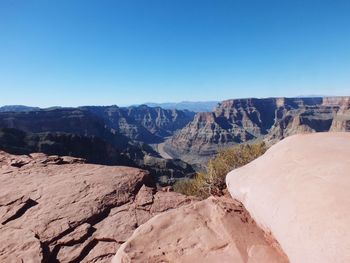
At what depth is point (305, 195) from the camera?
515 cm

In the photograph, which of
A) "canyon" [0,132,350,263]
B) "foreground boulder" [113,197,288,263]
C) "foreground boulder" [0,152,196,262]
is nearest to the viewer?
"canyon" [0,132,350,263]

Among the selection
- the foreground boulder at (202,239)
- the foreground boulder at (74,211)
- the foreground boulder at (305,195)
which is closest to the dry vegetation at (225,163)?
the foreground boulder at (74,211)

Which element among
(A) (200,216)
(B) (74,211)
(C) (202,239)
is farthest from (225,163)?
(C) (202,239)

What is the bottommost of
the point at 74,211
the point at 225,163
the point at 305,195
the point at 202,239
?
the point at 225,163

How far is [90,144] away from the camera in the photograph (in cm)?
12081

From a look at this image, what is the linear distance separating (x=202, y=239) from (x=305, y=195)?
6.66 ft

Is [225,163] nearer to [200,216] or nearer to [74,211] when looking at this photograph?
[74,211]

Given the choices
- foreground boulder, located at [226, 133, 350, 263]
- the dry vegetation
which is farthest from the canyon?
the dry vegetation

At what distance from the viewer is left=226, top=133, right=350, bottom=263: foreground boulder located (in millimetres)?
4367

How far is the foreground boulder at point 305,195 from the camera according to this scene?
14.3ft

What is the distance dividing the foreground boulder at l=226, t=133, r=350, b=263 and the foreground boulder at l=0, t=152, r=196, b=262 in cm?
283

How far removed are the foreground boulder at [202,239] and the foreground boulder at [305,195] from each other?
286mm

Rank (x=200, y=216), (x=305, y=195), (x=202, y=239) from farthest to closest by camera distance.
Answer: (x=200, y=216)
(x=202, y=239)
(x=305, y=195)

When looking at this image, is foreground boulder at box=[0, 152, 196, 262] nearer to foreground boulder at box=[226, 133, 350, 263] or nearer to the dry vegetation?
foreground boulder at box=[226, 133, 350, 263]
